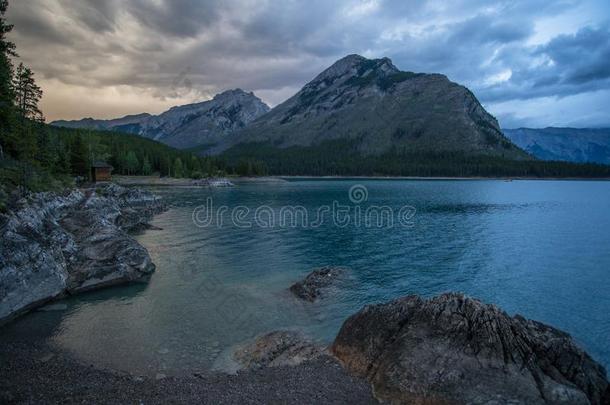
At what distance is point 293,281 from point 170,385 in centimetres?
1975

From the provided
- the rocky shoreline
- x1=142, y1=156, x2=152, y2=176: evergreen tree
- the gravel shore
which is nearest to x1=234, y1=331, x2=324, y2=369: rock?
the rocky shoreline

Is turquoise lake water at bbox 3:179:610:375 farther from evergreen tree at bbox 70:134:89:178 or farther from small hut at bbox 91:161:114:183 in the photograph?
small hut at bbox 91:161:114:183

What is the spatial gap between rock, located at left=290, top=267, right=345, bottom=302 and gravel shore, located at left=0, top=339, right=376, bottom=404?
11.0m

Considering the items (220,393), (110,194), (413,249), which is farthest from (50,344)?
(110,194)

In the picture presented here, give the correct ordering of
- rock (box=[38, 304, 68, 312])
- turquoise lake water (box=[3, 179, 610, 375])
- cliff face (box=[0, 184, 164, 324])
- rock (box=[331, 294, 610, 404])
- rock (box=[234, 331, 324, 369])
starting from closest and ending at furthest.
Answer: rock (box=[331, 294, 610, 404]) < rock (box=[234, 331, 324, 369]) < turquoise lake water (box=[3, 179, 610, 375]) < cliff face (box=[0, 184, 164, 324]) < rock (box=[38, 304, 68, 312])

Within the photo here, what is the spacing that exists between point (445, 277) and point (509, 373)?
22552 millimetres

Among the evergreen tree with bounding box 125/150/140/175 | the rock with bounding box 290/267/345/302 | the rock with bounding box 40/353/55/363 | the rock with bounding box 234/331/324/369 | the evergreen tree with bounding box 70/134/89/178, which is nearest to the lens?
the rock with bounding box 40/353/55/363

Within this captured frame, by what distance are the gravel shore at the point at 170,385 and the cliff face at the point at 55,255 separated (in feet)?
24.9

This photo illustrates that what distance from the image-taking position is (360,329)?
20547mm

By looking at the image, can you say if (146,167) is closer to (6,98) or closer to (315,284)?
(6,98)

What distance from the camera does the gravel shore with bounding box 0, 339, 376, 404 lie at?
15250 mm

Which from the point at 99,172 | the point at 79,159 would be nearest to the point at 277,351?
the point at 79,159

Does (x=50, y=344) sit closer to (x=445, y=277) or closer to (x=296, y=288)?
(x=296, y=288)

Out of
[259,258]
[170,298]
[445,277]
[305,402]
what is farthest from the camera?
[259,258]
